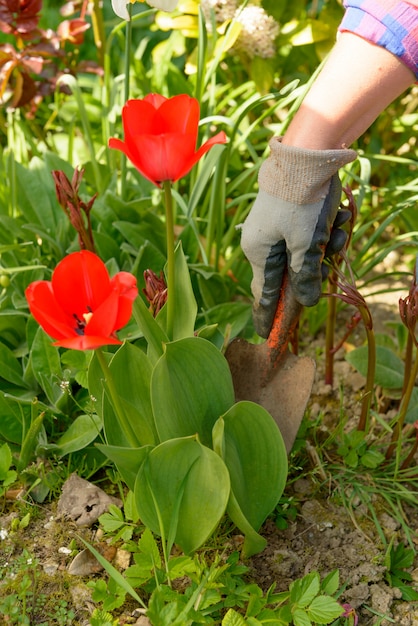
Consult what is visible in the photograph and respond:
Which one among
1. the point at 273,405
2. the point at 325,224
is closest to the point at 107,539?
the point at 273,405

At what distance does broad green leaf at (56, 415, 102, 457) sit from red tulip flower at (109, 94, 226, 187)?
0.59 m

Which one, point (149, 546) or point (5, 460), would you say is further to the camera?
point (5, 460)

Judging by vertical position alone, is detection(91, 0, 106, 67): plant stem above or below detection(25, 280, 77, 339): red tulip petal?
above

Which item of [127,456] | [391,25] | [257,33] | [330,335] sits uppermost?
[391,25]

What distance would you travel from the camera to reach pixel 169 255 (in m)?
1.09

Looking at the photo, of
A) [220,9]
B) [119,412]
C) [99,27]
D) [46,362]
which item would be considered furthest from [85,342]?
[99,27]

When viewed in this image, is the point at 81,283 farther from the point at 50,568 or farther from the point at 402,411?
the point at 402,411

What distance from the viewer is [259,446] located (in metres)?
1.21

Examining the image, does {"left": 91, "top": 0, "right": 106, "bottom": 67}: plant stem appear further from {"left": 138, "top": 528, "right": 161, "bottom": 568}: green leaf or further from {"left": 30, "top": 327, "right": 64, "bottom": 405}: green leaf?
{"left": 138, "top": 528, "right": 161, "bottom": 568}: green leaf

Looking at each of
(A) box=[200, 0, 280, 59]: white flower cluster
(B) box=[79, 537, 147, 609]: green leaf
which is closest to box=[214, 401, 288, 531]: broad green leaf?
(B) box=[79, 537, 147, 609]: green leaf

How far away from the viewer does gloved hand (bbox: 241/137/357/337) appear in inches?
47.1

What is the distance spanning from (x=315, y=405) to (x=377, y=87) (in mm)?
815

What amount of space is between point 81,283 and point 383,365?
3.00 ft

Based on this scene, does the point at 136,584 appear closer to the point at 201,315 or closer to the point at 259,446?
the point at 259,446
